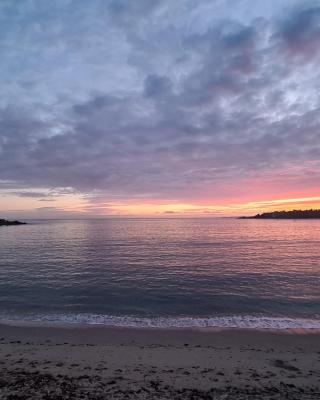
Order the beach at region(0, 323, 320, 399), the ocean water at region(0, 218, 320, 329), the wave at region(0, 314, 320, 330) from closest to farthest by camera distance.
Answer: the beach at region(0, 323, 320, 399)
the wave at region(0, 314, 320, 330)
the ocean water at region(0, 218, 320, 329)

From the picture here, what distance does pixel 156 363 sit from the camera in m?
11.3

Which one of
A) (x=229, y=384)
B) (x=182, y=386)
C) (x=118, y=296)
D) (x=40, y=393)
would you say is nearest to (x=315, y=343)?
(x=229, y=384)

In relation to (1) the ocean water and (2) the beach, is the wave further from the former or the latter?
(2) the beach

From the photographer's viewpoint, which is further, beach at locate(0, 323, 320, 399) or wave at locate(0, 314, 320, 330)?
wave at locate(0, 314, 320, 330)

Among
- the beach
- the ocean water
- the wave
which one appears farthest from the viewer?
the ocean water

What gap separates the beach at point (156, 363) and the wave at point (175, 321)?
816 mm

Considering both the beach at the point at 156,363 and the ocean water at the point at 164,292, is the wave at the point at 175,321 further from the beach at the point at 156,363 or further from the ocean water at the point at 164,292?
the beach at the point at 156,363

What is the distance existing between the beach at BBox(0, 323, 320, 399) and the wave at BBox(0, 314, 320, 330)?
82 cm

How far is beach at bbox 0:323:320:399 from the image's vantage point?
9.05 m

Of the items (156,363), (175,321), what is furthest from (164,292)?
(156,363)

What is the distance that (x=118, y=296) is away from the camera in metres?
22.1

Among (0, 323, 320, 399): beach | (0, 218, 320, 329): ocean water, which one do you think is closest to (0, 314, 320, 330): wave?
(0, 218, 320, 329): ocean water

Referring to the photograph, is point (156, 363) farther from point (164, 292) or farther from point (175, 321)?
point (164, 292)

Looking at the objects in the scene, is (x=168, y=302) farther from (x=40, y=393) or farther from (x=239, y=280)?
(x=40, y=393)
